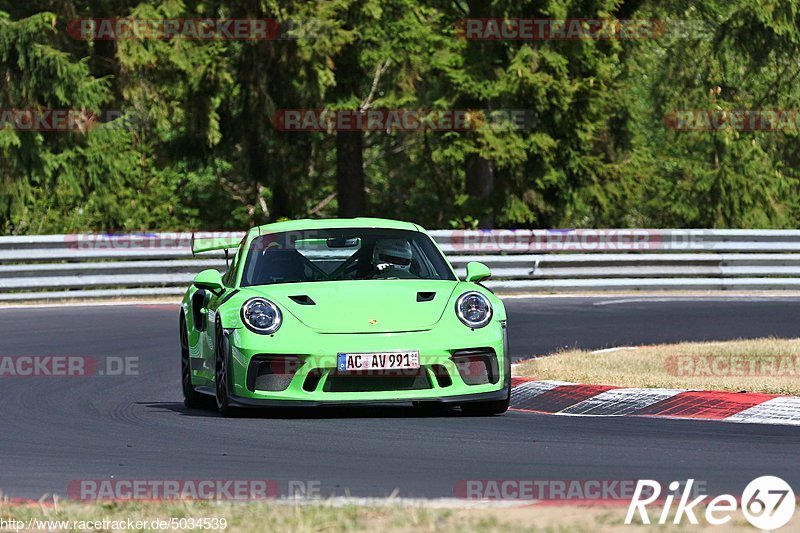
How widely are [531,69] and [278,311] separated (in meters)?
22.0

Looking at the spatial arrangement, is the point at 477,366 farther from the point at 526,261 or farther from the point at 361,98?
the point at 361,98

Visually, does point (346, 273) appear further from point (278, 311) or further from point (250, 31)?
point (250, 31)

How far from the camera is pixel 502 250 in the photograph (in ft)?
79.3

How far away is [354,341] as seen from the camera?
31.2ft

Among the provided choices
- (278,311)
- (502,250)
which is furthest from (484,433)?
(502,250)

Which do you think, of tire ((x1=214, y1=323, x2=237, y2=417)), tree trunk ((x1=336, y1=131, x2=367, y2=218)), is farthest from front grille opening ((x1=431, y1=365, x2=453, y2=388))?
tree trunk ((x1=336, y1=131, x2=367, y2=218))

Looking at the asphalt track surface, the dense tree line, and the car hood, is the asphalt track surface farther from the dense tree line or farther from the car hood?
the dense tree line

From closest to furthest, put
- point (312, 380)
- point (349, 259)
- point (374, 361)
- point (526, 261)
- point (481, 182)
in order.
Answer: point (374, 361)
point (312, 380)
point (349, 259)
point (526, 261)
point (481, 182)

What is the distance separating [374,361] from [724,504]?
11.9 ft

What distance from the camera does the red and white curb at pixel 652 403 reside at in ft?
32.1

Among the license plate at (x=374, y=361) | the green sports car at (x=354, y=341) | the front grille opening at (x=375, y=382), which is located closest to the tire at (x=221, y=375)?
the green sports car at (x=354, y=341)

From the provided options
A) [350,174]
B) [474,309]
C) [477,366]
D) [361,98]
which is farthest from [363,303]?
[350,174]

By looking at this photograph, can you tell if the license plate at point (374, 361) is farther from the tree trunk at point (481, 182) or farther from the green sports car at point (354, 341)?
the tree trunk at point (481, 182)

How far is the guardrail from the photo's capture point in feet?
73.9
